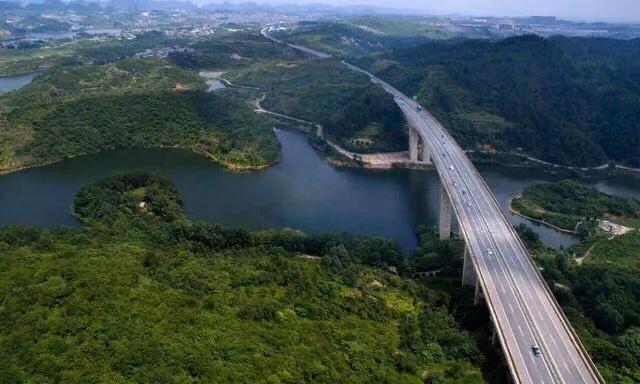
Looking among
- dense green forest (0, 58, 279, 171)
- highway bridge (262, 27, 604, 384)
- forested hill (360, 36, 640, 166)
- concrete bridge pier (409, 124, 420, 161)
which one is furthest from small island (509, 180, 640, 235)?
dense green forest (0, 58, 279, 171)

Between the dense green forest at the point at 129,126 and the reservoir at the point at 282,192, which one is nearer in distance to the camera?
the reservoir at the point at 282,192

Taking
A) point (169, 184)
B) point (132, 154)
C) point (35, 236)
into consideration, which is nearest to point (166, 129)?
point (132, 154)

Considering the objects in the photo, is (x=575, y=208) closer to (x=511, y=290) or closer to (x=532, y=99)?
(x=511, y=290)

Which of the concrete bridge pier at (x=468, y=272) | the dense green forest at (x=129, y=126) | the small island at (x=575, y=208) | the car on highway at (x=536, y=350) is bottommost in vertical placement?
the small island at (x=575, y=208)

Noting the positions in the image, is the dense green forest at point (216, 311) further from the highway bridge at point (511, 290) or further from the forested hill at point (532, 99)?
the forested hill at point (532, 99)

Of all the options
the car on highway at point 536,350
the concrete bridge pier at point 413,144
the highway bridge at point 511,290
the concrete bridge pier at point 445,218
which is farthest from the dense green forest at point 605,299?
the concrete bridge pier at point 413,144

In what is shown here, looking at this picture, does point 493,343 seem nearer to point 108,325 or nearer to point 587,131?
point 108,325

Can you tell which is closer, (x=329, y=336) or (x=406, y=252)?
(x=329, y=336)
